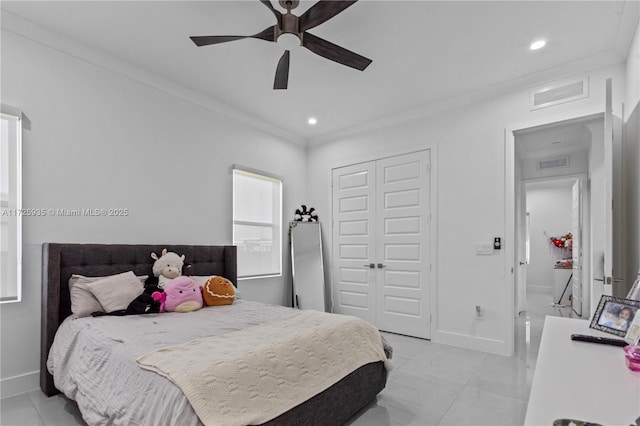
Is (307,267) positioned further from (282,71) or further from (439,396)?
(282,71)

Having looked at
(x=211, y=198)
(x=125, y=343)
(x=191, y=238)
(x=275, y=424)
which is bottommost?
(x=275, y=424)

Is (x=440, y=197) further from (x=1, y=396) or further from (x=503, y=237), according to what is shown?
(x=1, y=396)

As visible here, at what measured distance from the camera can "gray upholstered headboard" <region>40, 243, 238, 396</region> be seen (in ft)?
8.23

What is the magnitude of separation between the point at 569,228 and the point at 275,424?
28.8 feet

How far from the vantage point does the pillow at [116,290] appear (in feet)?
8.54

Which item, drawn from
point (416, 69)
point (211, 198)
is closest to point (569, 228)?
point (416, 69)

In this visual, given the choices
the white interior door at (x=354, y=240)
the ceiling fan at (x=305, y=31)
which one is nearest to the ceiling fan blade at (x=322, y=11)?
the ceiling fan at (x=305, y=31)

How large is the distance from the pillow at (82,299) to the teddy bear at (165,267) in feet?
1.65

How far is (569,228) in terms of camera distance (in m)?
7.77

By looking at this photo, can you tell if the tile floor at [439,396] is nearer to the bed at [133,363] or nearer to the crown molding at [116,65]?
the bed at [133,363]

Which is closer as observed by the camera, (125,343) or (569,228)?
(125,343)

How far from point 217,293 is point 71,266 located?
1.19 metres

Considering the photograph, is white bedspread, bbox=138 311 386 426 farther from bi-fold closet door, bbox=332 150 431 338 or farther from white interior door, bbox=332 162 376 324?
white interior door, bbox=332 162 376 324

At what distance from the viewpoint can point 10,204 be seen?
254 cm
